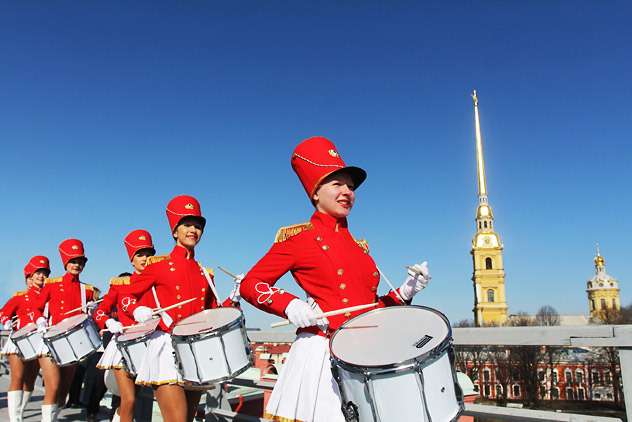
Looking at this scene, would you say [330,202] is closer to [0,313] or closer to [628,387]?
[628,387]

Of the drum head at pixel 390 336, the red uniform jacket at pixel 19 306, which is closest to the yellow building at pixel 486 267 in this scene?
the red uniform jacket at pixel 19 306

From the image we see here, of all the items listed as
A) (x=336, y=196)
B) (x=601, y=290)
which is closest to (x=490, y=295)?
(x=601, y=290)

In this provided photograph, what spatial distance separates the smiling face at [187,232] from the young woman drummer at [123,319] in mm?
602

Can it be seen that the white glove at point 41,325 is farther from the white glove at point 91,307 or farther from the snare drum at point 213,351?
the snare drum at point 213,351

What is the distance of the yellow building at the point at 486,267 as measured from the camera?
102062mm


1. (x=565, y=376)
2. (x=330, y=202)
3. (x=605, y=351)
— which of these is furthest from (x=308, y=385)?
(x=565, y=376)

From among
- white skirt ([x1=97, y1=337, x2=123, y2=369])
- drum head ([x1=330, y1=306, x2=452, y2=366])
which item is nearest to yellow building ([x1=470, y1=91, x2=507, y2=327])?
white skirt ([x1=97, y1=337, x2=123, y2=369])

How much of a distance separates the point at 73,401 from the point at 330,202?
7.62 meters

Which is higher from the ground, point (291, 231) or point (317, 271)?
point (291, 231)

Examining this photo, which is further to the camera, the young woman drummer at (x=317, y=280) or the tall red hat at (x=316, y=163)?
the tall red hat at (x=316, y=163)

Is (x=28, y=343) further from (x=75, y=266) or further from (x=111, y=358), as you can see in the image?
(x=111, y=358)

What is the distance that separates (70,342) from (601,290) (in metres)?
127

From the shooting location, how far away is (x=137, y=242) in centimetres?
627

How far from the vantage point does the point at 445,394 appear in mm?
2076
